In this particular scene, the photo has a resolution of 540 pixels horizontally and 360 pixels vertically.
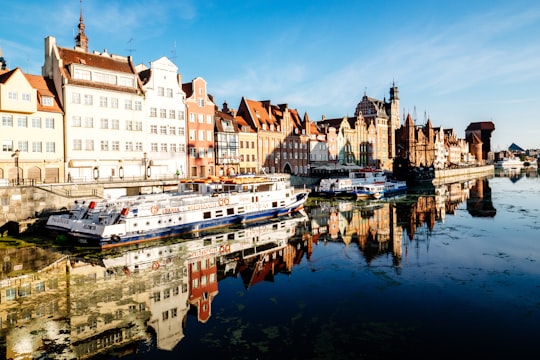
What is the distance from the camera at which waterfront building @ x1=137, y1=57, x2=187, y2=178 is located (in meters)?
59.6

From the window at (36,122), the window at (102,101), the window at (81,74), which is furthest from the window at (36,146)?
the window at (81,74)

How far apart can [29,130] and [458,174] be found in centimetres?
14574

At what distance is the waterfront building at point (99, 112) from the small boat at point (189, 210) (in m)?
11.2

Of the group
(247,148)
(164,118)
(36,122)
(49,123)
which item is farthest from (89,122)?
(247,148)

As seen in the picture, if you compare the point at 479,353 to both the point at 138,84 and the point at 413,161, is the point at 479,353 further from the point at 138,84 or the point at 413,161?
the point at 413,161

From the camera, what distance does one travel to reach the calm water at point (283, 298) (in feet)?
53.4

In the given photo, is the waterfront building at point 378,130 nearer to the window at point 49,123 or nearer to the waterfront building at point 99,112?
the waterfront building at point 99,112

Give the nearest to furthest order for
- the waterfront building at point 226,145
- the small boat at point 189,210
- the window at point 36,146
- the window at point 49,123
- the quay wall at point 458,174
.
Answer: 1. the small boat at point 189,210
2. the window at point 36,146
3. the window at point 49,123
4. the waterfront building at point 226,145
5. the quay wall at point 458,174

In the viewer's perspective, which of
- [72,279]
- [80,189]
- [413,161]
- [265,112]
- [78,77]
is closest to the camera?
[72,279]

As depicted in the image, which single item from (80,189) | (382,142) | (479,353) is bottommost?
(479,353)

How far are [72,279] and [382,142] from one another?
113950 mm

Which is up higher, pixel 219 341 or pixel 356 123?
pixel 356 123

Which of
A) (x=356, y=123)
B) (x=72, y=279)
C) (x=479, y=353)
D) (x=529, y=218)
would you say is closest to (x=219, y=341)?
(x=479, y=353)

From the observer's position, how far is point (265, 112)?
85.8 m
